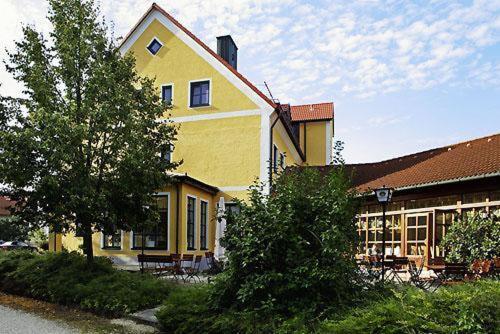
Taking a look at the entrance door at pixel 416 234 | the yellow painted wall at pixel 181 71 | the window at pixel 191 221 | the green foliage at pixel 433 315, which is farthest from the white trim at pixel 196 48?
the green foliage at pixel 433 315

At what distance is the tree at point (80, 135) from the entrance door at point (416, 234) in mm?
8638

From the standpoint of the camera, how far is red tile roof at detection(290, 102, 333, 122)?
2850cm

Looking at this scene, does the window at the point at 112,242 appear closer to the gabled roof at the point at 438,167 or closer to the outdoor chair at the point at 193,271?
the outdoor chair at the point at 193,271

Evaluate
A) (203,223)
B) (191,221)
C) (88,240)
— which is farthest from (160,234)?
(88,240)

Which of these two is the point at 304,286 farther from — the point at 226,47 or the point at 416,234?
the point at 226,47

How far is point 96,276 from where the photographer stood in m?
10.1

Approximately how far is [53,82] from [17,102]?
956 mm

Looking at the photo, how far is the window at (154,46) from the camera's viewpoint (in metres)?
20.9

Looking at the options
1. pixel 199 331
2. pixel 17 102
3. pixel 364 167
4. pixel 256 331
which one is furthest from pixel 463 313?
pixel 364 167

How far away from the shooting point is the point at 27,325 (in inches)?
303

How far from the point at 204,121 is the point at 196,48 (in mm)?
3313

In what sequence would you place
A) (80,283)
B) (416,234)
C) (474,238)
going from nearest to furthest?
(80,283), (474,238), (416,234)

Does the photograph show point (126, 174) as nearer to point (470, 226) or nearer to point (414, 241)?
point (470, 226)

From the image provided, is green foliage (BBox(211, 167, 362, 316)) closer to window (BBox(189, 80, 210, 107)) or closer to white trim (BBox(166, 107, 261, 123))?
white trim (BBox(166, 107, 261, 123))
